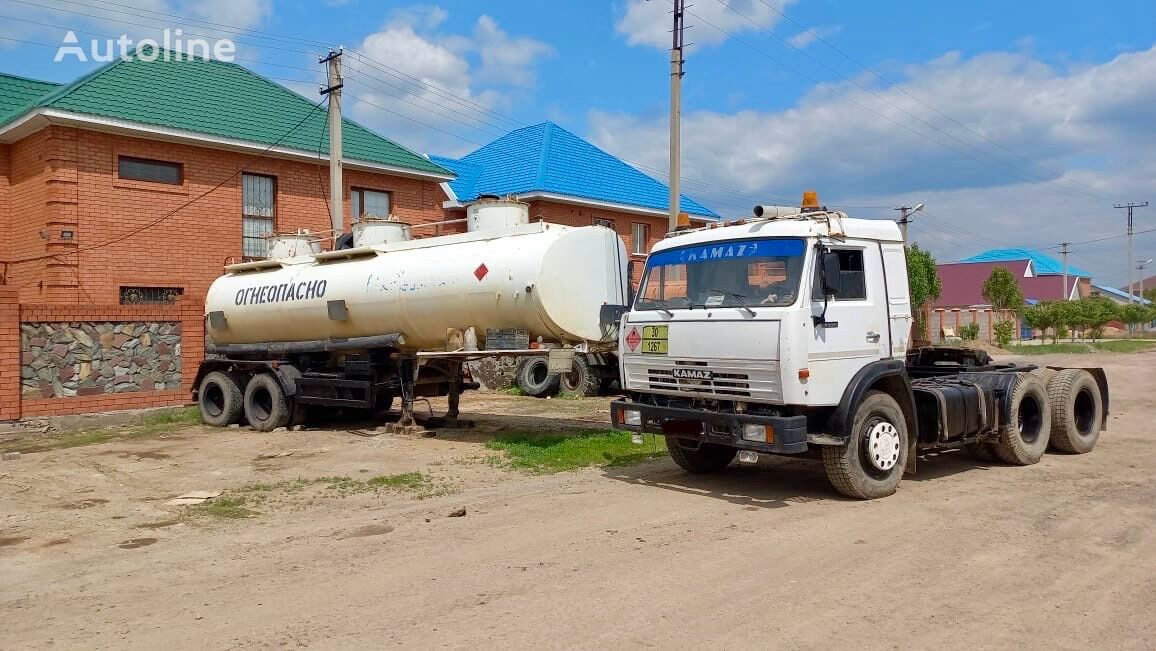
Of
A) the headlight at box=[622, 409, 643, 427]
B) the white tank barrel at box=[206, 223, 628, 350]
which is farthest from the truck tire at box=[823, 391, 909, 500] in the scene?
the white tank barrel at box=[206, 223, 628, 350]

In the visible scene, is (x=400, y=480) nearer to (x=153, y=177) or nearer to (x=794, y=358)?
(x=794, y=358)

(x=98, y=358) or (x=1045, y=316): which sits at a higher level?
(x=1045, y=316)

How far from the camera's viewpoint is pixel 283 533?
7.52 meters

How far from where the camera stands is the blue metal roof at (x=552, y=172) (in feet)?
88.7

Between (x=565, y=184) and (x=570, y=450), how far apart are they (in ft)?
54.6

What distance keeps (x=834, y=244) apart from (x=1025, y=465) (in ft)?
13.5

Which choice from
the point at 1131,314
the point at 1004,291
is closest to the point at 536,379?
the point at 1004,291

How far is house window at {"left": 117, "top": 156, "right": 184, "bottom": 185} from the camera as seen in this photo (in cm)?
1850

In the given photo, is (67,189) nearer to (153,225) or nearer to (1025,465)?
(153,225)

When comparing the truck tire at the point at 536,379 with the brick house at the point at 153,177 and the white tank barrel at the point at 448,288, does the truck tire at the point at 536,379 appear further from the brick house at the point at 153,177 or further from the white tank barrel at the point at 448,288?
the white tank barrel at the point at 448,288

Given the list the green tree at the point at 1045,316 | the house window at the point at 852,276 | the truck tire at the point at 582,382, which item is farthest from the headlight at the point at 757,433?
the green tree at the point at 1045,316

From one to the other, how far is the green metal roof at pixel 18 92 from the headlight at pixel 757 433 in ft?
64.0

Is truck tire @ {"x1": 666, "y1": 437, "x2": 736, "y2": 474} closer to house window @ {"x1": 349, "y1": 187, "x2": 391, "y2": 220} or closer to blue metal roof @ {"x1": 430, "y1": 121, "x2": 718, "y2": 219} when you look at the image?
house window @ {"x1": 349, "y1": 187, "x2": 391, "y2": 220}

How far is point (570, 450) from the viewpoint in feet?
37.6
